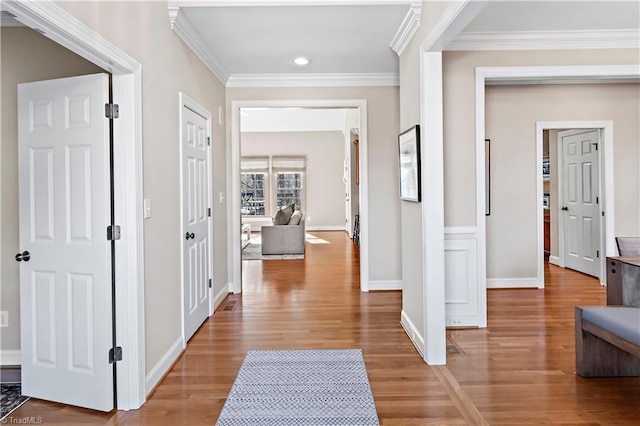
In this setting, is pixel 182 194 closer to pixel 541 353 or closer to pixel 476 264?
pixel 476 264

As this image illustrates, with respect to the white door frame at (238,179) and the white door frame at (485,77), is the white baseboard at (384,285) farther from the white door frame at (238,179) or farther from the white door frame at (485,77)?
the white door frame at (485,77)

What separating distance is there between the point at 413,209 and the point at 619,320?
4.92 feet

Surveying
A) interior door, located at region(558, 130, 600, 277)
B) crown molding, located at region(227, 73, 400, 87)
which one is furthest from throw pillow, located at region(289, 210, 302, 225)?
interior door, located at region(558, 130, 600, 277)

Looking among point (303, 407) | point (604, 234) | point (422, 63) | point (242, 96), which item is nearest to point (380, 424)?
point (303, 407)

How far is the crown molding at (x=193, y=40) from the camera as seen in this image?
289cm

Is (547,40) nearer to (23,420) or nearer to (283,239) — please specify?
(23,420)

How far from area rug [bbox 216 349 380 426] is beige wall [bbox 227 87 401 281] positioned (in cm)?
195

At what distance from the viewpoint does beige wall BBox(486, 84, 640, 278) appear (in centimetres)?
479

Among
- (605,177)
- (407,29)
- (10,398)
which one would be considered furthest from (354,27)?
(605,177)

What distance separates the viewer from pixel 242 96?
4.81 meters

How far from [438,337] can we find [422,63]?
197 cm

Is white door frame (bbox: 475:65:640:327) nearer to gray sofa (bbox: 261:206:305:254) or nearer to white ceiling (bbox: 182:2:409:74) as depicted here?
white ceiling (bbox: 182:2:409:74)

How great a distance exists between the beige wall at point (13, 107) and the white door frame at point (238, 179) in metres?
2.28

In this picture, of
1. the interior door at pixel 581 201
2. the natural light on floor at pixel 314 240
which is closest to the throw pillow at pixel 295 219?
the natural light on floor at pixel 314 240
